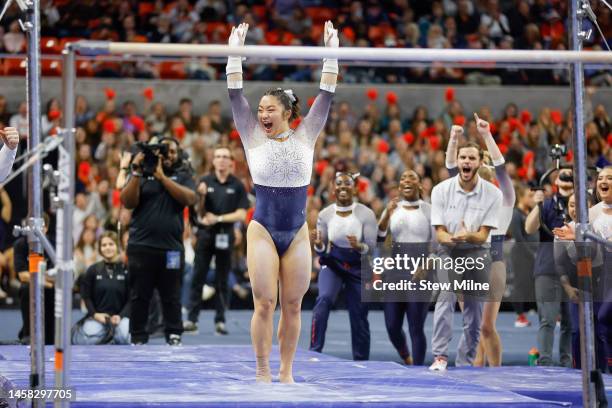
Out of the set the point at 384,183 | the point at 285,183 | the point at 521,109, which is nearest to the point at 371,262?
the point at 285,183

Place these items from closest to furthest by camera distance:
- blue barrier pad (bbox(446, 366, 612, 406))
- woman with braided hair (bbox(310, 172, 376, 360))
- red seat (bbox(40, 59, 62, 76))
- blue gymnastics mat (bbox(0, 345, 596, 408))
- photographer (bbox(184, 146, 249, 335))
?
blue gymnastics mat (bbox(0, 345, 596, 408)) < blue barrier pad (bbox(446, 366, 612, 406)) < woman with braided hair (bbox(310, 172, 376, 360)) < photographer (bbox(184, 146, 249, 335)) < red seat (bbox(40, 59, 62, 76))

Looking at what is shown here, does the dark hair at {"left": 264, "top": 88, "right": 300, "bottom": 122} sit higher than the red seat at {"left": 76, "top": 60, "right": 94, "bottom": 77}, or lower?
lower

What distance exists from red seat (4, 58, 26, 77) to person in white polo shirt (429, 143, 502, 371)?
6.16 meters

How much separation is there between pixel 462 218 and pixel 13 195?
25.9 ft

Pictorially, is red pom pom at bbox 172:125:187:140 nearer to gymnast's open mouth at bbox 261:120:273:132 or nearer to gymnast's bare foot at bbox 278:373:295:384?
gymnast's open mouth at bbox 261:120:273:132

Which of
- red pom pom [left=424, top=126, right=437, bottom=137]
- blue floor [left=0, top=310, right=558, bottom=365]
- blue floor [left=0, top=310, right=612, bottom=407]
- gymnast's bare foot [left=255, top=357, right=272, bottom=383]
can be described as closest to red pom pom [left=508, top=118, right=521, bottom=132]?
red pom pom [left=424, top=126, right=437, bottom=137]

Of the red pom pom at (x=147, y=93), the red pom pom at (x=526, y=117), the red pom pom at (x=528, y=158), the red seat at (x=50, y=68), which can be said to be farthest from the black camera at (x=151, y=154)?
the red pom pom at (x=526, y=117)

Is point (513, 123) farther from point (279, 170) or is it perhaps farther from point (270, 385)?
point (270, 385)

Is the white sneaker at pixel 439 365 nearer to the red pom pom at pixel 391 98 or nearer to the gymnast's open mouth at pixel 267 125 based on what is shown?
the gymnast's open mouth at pixel 267 125

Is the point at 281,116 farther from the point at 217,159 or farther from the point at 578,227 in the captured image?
the point at 217,159

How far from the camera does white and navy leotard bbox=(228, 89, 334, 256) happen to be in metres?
6.08

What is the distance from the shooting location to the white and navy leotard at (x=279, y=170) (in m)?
6.08

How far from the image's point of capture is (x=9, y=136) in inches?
256

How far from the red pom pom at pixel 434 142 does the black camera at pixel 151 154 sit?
611 cm
